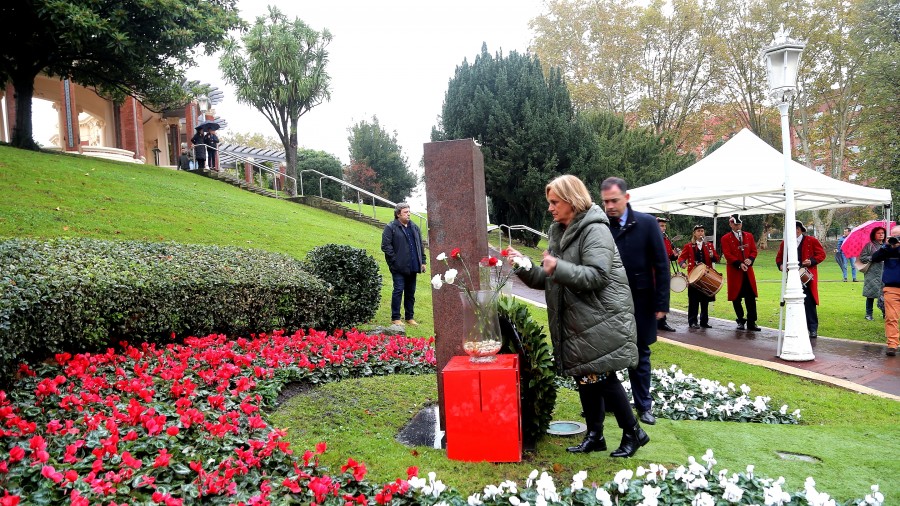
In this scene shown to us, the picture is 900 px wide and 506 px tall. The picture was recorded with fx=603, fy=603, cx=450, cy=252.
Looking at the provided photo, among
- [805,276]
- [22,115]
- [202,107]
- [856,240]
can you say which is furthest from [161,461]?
[202,107]

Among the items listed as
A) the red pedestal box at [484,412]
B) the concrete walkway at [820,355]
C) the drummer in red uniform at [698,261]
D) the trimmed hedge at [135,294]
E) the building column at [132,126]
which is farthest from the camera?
the building column at [132,126]

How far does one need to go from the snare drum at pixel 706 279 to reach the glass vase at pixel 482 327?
7.04 metres

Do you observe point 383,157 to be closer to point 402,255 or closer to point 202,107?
point 202,107

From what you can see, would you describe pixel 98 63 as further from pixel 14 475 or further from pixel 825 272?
pixel 825 272

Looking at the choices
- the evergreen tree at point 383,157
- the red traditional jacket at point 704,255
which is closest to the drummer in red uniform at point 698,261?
the red traditional jacket at point 704,255

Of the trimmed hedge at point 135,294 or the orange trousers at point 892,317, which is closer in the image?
the trimmed hedge at point 135,294

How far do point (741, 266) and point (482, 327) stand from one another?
756cm

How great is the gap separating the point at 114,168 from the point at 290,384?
1487cm

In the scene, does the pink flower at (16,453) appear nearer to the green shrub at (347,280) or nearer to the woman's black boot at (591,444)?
the woman's black boot at (591,444)

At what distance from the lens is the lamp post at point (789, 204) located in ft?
25.2

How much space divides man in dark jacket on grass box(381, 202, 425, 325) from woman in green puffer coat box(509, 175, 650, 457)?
4.95 metres

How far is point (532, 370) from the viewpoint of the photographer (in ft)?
12.9

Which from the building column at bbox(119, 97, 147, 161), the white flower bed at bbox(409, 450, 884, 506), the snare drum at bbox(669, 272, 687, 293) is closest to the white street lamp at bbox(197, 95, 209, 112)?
the building column at bbox(119, 97, 147, 161)

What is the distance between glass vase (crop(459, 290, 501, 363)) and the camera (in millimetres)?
3838
